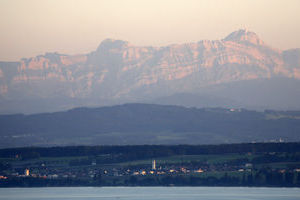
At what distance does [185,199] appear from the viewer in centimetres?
19888

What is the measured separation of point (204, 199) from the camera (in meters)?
199

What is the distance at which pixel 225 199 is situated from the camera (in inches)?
7756

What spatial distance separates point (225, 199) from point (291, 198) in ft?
45.5

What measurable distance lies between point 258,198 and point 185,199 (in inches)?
618

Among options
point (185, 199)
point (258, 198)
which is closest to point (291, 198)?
point (258, 198)

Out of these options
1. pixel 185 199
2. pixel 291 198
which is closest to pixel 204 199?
pixel 185 199

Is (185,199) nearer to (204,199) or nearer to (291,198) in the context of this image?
(204,199)

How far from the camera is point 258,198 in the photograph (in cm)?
19912

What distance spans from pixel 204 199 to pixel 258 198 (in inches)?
457

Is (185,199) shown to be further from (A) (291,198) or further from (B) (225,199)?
(A) (291,198)

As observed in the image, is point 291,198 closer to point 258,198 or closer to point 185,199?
point 258,198

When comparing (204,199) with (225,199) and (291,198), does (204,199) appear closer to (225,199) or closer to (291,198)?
(225,199)
